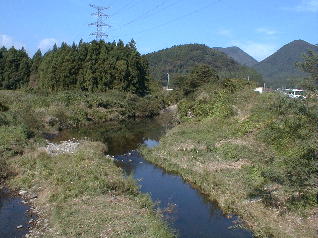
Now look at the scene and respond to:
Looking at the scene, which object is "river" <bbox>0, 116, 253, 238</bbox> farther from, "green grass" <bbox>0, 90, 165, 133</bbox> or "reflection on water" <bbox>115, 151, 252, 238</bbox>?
"green grass" <bbox>0, 90, 165, 133</bbox>

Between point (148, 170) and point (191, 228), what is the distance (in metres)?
11.2

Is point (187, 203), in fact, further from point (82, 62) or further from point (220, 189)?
point (82, 62)

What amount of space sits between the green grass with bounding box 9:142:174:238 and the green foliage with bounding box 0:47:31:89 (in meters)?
67.5

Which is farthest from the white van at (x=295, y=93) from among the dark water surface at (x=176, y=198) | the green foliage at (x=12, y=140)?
the green foliage at (x=12, y=140)

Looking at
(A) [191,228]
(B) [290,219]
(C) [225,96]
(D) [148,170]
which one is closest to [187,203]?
(A) [191,228]

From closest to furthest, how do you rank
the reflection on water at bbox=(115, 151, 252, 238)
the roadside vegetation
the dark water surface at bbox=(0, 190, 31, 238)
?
the roadside vegetation → the dark water surface at bbox=(0, 190, 31, 238) → the reflection on water at bbox=(115, 151, 252, 238)

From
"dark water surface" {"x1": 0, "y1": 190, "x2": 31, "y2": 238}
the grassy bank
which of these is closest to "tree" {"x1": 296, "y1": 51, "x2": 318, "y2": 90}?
"dark water surface" {"x1": 0, "y1": 190, "x2": 31, "y2": 238}

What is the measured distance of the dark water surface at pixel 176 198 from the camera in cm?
1869

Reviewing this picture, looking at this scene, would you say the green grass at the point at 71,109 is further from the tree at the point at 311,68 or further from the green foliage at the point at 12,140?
the tree at the point at 311,68

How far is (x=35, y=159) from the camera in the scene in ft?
88.0

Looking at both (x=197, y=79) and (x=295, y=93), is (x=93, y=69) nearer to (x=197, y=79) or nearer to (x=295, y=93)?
(x=197, y=79)

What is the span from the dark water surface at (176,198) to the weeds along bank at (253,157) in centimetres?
68

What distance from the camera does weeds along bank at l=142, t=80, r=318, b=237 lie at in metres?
16.0

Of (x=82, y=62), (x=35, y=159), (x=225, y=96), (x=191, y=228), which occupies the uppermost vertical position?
(x=82, y=62)
